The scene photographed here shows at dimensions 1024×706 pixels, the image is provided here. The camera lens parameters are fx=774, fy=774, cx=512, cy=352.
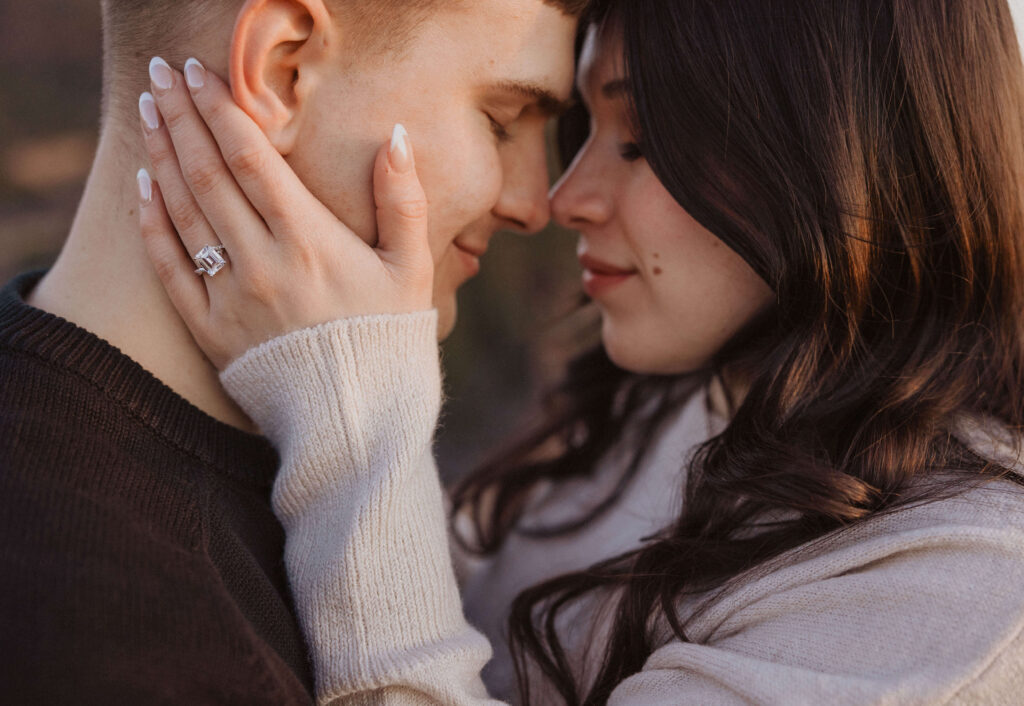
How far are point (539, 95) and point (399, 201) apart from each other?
426 mm

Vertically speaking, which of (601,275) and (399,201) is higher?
(399,201)

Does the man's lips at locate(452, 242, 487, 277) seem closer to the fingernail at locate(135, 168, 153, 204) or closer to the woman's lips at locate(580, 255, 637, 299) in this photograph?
the woman's lips at locate(580, 255, 637, 299)

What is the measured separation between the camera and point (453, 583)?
57.0 inches

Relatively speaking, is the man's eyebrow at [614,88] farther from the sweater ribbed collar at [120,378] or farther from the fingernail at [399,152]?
the sweater ribbed collar at [120,378]

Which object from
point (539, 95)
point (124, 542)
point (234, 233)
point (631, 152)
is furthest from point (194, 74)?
point (631, 152)

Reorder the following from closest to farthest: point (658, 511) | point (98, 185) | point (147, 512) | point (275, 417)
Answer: point (147, 512)
point (275, 417)
point (98, 185)
point (658, 511)

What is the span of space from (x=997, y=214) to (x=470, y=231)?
1133 millimetres

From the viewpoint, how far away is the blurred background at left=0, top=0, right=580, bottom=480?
14.3 ft

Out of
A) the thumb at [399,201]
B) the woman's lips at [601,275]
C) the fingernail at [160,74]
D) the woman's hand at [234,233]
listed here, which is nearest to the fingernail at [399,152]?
the thumb at [399,201]

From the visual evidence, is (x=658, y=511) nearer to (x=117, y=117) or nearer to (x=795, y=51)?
(x=795, y=51)

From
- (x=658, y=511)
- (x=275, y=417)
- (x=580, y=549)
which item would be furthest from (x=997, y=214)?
(x=275, y=417)

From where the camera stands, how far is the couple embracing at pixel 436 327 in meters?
1.20

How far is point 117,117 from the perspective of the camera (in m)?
1.55

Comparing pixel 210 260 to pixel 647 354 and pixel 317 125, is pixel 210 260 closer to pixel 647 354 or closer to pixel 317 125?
pixel 317 125
